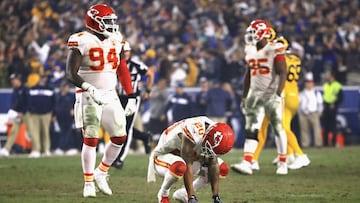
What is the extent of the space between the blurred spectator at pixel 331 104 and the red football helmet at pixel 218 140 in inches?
476

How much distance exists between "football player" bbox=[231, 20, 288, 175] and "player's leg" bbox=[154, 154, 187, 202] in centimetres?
333

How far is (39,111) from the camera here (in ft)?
61.1

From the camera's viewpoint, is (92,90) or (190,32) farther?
(190,32)

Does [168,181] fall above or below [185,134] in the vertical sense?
below

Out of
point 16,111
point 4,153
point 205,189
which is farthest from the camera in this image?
point 4,153

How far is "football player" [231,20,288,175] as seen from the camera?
12.6 m

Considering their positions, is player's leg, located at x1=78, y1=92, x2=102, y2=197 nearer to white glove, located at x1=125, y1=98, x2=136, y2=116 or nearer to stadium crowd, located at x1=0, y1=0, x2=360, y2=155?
white glove, located at x1=125, y1=98, x2=136, y2=116

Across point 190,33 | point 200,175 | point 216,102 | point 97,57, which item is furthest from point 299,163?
point 190,33

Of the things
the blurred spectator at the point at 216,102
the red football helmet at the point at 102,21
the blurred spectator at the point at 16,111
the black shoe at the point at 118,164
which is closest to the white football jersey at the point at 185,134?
the red football helmet at the point at 102,21

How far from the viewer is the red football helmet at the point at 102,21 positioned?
32.5ft

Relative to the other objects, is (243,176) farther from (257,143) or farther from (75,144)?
(75,144)

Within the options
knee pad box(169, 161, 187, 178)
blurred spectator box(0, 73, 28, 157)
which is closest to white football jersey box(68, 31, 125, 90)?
knee pad box(169, 161, 187, 178)

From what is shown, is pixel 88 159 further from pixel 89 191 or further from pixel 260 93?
pixel 260 93

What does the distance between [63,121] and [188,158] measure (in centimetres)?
1134
